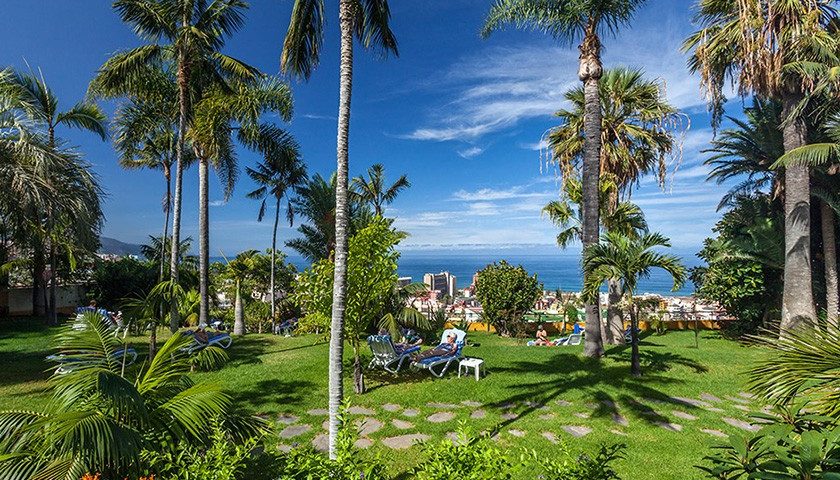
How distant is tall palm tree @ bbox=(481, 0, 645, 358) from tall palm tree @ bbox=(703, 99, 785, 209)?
746 centimetres

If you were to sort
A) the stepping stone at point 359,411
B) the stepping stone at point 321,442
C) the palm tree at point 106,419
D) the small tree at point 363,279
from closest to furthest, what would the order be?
the palm tree at point 106,419
the stepping stone at point 321,442
the stepping stone at point 359,411
the small tree at point 363,279

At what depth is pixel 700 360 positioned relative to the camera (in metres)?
9.60

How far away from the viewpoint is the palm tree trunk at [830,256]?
11305 millimetres

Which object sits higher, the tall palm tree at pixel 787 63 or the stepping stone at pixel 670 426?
the tall palm tree at pixel 787 63

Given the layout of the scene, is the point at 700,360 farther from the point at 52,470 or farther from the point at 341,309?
the point at 52,470

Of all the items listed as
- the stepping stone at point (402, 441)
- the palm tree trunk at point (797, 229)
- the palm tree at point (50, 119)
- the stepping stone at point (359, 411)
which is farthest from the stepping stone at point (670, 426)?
the palm tree at point (50, 119)

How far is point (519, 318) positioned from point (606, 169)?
6.83 meters

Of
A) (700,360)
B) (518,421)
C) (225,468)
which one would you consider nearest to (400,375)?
(518,421)

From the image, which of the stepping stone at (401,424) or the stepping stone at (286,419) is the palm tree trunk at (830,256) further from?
the stepping stone at (286,419)

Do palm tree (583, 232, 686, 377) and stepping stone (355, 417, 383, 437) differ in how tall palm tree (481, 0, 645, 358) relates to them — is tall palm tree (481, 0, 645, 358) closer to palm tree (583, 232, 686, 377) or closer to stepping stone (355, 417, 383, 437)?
palm tree (583, 232, 686, 377)

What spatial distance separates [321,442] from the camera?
523cm

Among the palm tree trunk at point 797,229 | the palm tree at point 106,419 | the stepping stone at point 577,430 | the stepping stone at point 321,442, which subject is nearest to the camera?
the palm tree at point 106,419

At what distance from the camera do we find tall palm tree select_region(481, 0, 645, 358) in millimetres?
9555

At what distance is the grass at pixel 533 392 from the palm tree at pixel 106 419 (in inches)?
45.5
